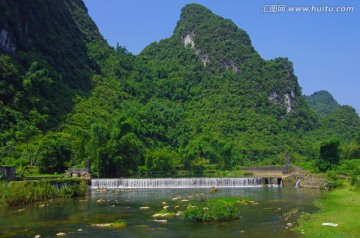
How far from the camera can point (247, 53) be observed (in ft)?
538

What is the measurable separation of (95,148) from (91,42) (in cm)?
9113

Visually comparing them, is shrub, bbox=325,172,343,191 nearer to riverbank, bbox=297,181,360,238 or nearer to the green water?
the green water

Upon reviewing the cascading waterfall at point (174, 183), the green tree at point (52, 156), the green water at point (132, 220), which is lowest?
the green water at point (132, 220)

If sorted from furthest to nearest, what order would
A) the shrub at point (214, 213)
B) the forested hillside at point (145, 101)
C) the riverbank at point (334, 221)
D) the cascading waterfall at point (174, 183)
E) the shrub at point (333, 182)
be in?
the forested hillside at point (145, 101) < the cascading waterfall at point (174, 183) < the shrub at point (333, 182) < the shrub at point (214, 213) < the riverbank at point (334, 221)

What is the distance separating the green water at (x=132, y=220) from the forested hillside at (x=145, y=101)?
21.9 metres

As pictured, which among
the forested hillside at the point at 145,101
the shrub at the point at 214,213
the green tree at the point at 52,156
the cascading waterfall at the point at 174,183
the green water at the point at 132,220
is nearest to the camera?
the green water at the point at 132,220

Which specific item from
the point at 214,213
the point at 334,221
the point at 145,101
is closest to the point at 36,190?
the point at 214,213

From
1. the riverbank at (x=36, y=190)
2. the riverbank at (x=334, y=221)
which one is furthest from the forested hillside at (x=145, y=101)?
the riverbank at (x=334, y=221)

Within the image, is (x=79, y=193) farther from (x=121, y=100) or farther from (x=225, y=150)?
(x=121, y=100)

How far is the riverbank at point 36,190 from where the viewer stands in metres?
32.6

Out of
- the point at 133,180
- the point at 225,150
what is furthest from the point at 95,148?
the point at 225,150

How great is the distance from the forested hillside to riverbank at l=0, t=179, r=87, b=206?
1301 cm

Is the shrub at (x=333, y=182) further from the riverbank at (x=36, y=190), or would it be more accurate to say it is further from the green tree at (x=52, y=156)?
the green tree at (x=52, y=156)

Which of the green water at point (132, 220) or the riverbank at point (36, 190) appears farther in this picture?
the riverbank at point (36, 190)
